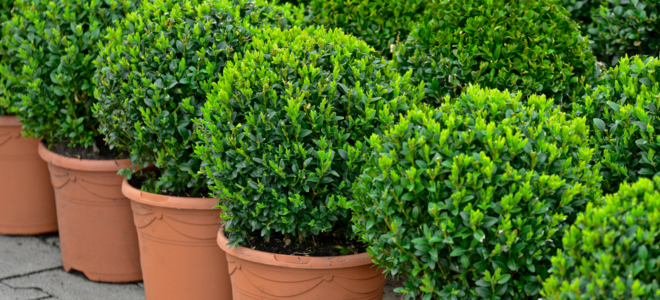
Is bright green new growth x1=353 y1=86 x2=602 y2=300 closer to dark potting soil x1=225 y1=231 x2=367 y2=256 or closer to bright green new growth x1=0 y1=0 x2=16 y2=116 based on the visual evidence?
dark potting soil x1=225 y1=231 x2=367 y2=256

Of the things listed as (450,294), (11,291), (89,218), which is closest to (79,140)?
(89,218)

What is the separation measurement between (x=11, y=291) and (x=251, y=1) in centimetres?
227

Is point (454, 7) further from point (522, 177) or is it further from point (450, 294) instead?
point (450, 294)

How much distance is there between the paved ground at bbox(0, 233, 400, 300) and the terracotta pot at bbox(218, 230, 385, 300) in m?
0.99

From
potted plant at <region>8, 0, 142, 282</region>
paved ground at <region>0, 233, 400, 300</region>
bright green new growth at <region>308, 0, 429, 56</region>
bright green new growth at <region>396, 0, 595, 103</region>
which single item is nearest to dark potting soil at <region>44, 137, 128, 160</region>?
potted plant at <region>8, 0, 142, 282</region>

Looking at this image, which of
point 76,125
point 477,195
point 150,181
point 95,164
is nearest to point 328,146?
point 477,195

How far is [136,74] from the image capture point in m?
2.97

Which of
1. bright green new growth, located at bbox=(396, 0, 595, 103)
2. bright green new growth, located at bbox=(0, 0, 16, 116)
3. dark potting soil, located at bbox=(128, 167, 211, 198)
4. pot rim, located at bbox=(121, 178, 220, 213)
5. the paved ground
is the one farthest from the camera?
bright green new growth, located at bbox=(0, 0, 16, 116)

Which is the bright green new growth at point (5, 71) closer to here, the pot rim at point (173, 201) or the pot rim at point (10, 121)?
the pot rim at point (10, 121)

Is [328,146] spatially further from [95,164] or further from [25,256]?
[25,256]

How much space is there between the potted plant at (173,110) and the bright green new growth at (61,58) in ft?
1.28

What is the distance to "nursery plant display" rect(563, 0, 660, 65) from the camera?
138 inches

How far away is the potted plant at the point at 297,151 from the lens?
251 cm

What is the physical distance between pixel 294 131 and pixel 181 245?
103 cm
